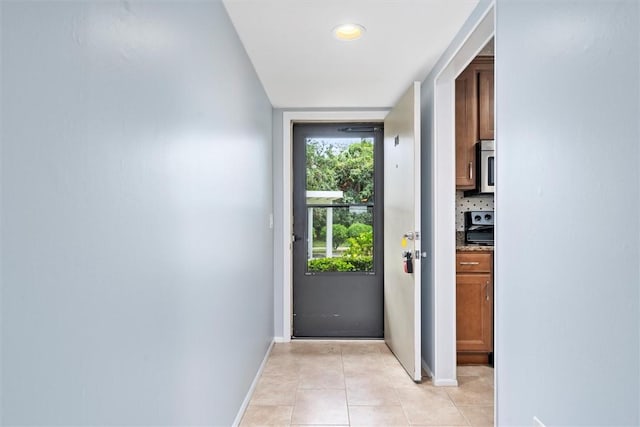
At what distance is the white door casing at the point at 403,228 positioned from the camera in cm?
289

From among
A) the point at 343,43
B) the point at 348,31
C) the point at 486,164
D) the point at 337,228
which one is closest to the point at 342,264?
the point at 337,228

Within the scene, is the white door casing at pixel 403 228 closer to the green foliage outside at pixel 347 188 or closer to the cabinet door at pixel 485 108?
the green foliage outside at pixel 347 188

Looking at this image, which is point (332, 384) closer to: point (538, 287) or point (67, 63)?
point (538, 287)

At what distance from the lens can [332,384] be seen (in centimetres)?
289

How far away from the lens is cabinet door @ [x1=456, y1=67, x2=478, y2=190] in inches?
127

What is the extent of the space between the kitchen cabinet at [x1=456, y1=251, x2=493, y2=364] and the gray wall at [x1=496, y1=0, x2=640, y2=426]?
142 cm

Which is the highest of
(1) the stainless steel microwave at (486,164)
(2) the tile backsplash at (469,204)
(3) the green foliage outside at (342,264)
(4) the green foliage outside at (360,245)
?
(1) the stainless steel microwave at (486,164)

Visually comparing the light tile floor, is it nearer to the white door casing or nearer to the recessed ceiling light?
the white door casing

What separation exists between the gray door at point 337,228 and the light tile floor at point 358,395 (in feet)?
1.93

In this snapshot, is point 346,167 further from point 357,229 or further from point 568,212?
point 568,212

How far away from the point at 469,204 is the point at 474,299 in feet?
2.85

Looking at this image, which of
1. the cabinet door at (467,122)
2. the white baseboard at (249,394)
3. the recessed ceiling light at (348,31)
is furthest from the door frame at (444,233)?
the white baseboard at (249,394)

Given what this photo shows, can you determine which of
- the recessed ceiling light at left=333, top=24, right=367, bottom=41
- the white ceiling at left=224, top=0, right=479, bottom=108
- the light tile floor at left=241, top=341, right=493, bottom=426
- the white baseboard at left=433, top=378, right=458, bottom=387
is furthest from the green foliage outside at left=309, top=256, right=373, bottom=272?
the recessed ceiling light at left=333, top=24, right=367, bottom=41

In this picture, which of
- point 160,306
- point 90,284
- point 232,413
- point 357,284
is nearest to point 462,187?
point 357,284
